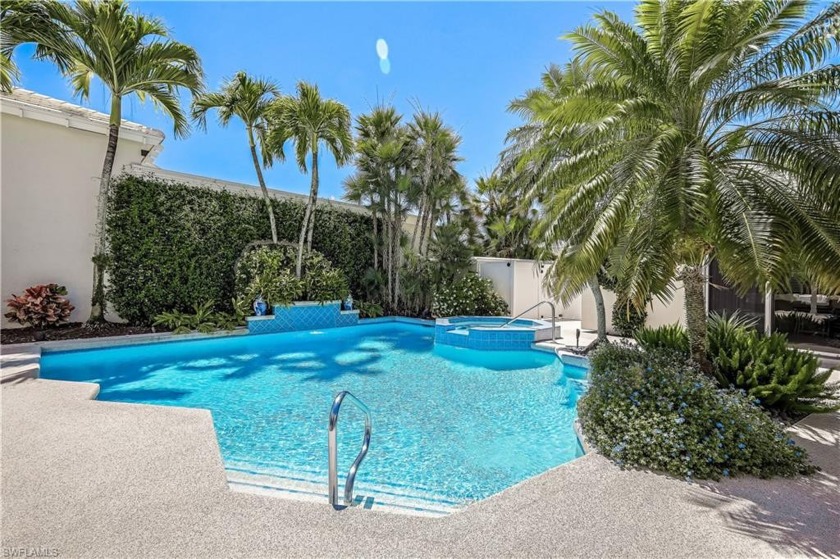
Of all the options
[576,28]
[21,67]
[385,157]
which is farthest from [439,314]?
[21,67]

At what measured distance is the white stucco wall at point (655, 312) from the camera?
37.4ft

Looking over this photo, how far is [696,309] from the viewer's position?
5660 millimetres

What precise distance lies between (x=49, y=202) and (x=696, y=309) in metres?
15.8

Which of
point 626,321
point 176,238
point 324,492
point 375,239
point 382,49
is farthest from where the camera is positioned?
point 375,239

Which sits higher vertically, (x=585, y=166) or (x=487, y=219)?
(x=487, y=219)

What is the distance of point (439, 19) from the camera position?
9.72 m

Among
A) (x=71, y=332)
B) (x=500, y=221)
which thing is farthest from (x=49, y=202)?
(x=500, y=221)

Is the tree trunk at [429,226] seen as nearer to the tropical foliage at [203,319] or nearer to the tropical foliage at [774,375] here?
the tropical foliage at [203,319]

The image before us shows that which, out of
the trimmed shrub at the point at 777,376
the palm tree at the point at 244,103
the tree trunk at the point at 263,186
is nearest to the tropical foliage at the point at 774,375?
the trimmed shrub at the point at 777,376

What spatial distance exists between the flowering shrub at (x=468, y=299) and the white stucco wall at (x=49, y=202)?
442 inches

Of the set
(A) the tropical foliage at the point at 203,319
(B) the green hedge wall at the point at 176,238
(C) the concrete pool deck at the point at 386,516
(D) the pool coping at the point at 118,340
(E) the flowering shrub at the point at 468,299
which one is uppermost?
(B) the green hedge wall at the point at 176,238

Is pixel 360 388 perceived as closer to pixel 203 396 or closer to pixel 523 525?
pixel 203 396

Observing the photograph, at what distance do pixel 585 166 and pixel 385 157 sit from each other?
35.1ft

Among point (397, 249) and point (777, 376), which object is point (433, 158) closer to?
point (397, 249)
